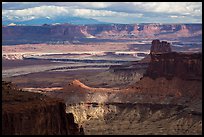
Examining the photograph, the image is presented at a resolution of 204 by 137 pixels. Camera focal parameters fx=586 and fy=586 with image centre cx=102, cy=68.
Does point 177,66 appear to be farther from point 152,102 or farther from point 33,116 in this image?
point 33,116

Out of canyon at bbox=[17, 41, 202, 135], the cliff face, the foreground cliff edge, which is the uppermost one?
the foreground cliff edge

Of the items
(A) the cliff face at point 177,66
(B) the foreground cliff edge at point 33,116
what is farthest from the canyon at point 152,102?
(B) the foreground cliff edge at point 33,116

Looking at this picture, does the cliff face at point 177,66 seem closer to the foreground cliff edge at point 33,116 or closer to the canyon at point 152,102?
the canyon at point 152,102

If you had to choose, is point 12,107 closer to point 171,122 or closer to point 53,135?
point 53,135

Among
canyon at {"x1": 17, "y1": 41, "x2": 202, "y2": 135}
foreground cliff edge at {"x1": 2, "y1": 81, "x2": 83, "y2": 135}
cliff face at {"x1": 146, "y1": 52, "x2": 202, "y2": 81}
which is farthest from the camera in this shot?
cliff face at {"x1": 146, "y1": 52, "x2": 202, "y2": 81}

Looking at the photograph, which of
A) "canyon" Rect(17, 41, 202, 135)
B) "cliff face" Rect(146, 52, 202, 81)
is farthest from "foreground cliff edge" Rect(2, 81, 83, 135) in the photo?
"cliff face" Rect(146, 52, 202, 81)

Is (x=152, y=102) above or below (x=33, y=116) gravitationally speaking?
below

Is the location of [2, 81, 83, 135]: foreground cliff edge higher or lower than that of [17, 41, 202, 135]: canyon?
higher

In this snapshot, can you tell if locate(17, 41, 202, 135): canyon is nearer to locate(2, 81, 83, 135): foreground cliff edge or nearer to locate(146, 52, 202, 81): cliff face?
locate(146, 52, 202, 81): cliff face

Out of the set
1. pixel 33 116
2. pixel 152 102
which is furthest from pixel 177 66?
pixel 33 116
